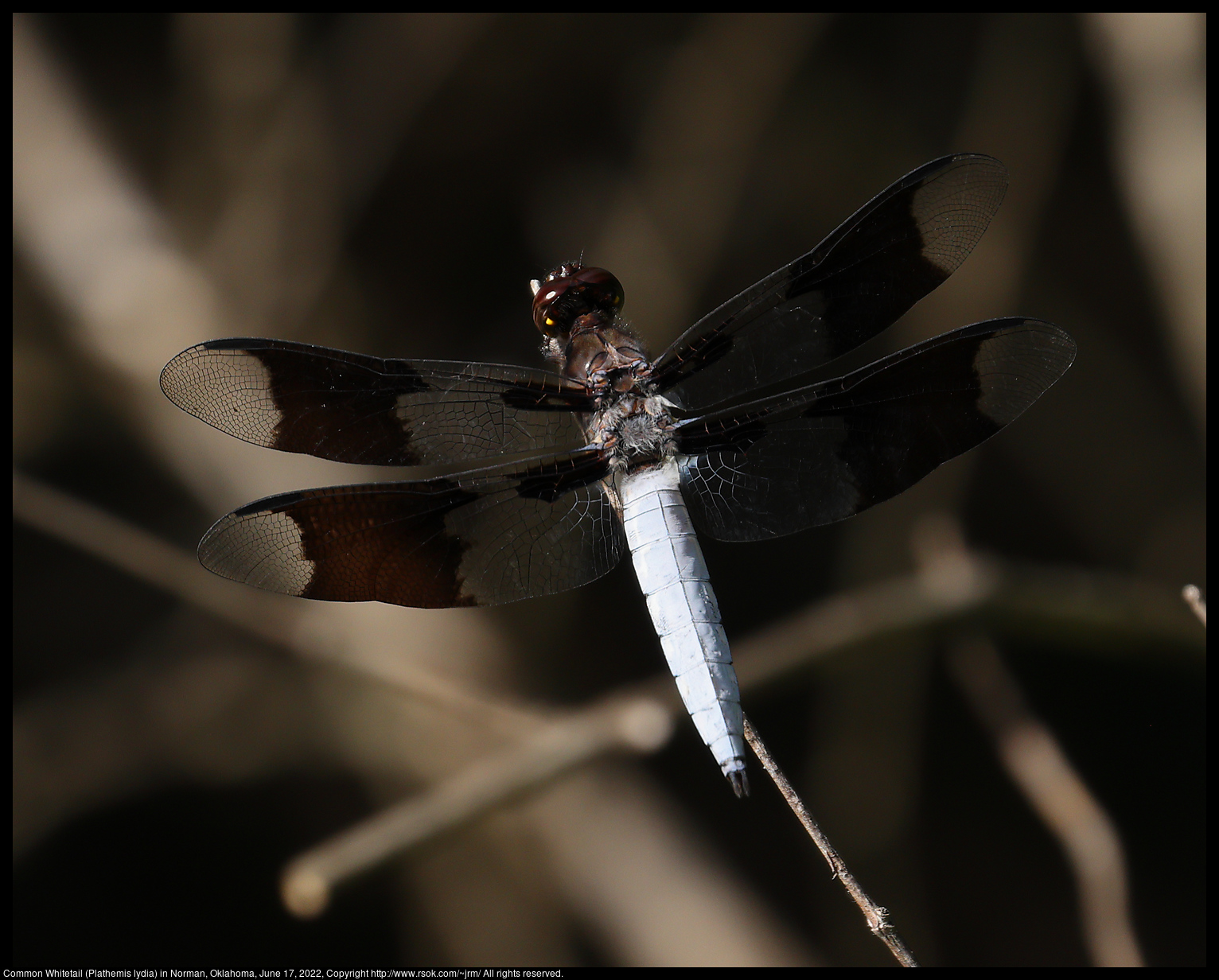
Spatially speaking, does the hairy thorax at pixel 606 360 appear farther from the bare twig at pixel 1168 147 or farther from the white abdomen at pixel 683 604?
the bare twig at pixel 1168 147

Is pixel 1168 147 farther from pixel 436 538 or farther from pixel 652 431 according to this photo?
pixel 436 538

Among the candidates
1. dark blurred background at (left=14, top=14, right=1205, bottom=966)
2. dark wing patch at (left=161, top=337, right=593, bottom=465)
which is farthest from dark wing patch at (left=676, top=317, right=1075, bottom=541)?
dark blurred background at (left=14, top=14, right=1205, bottom=966)

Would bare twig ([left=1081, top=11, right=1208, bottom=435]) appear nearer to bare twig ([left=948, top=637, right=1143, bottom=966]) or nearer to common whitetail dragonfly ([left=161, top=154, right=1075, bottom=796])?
bare twig ([left=948, top=637, right=1143, bottom=966])

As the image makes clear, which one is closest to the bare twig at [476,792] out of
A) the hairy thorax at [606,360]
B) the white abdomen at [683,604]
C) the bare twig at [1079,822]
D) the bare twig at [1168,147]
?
the white abdomen at [683,604]

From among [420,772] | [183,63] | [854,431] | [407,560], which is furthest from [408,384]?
[183,63]

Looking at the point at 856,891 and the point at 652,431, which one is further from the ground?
the point at 652,431

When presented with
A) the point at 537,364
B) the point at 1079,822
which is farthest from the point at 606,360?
the point at 537,364

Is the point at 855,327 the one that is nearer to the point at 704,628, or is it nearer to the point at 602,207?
the point at 704,628

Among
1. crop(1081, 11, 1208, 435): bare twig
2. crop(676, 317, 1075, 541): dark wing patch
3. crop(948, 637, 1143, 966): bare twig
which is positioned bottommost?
crop(948, 637, 1143, 966): bare twig
